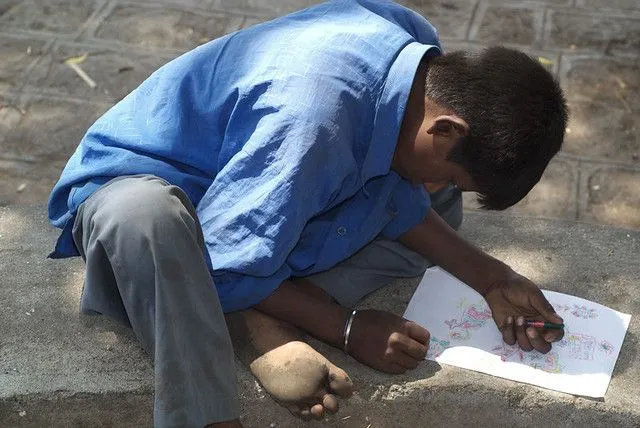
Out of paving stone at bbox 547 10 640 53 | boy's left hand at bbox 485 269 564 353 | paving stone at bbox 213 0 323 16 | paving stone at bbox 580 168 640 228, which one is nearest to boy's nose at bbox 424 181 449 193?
boy's left hand at bbox 485 269 564 353

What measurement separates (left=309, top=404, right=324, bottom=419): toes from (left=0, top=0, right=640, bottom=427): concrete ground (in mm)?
115

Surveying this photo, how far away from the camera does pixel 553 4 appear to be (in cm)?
443

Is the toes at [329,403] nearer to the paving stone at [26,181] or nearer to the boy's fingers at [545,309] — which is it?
the boy's fingers at [545,309]

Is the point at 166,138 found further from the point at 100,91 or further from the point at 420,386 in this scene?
the point at 100,91

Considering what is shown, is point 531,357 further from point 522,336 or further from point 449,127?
point 449,127

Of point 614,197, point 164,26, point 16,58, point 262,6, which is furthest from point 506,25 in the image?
point 16,58

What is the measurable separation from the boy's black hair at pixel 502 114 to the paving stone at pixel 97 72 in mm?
1937

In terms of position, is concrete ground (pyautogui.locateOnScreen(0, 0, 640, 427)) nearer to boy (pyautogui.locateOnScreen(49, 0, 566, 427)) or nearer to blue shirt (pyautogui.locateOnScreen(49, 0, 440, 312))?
boy (pyautogui.locateOnScreen(49, 0, 566, 427))

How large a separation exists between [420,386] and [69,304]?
836 millimetres

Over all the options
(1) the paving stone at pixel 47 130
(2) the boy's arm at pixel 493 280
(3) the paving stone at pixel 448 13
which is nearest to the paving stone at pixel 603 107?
(3) the paving stone at pixel 448 13

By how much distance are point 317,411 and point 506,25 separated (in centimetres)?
249

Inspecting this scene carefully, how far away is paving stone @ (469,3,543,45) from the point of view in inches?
164

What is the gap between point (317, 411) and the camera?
219cm

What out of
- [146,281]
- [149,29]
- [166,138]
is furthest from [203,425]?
[149,29]
